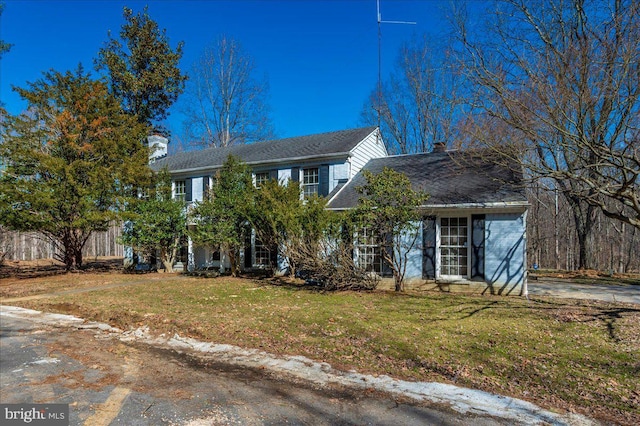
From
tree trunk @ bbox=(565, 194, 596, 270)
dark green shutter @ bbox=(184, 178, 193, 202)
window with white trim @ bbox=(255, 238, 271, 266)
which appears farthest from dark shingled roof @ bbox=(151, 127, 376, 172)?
tree trunk @ bbox=(565, 194, 596, 270)

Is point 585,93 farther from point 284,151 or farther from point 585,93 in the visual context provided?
point 284,151

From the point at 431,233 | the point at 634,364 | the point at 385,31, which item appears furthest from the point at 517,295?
the point at 385,31

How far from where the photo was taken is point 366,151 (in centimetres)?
1620

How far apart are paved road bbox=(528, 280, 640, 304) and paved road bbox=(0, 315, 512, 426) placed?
7939 mm

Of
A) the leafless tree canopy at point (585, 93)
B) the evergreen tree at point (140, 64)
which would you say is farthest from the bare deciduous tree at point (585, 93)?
the evergreen tree at point (140, 64)

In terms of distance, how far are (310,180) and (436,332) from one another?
10.1 m

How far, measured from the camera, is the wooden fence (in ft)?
60.0

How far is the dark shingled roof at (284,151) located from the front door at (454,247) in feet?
17.2

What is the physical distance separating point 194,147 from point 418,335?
97.0 feet

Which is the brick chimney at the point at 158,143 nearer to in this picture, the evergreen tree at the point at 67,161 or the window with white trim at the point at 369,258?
the evergreen tree at the point at 67,161

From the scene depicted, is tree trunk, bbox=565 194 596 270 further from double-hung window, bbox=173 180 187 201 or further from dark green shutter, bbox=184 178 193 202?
double-hung window, bbox=173 180 187 201

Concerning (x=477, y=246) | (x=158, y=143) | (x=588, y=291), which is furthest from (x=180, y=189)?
(x=588, y=291)

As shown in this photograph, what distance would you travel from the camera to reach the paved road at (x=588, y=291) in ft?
30.3

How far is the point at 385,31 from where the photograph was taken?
13.6 metres
